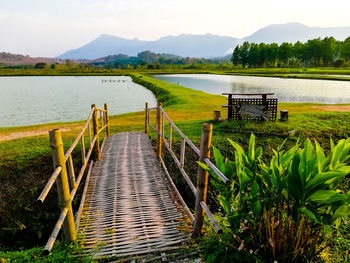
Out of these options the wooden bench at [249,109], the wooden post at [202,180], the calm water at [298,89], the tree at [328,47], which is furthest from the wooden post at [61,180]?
the tree at [328,47]

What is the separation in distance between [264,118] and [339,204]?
1153 centimetres

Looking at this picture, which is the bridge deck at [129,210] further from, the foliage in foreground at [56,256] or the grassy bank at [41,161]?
the grassy bank at [41,161]

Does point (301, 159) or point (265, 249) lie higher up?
point (301, 159)

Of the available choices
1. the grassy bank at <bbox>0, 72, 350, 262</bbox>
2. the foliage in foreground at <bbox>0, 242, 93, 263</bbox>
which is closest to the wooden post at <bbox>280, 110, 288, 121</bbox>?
the grassy bank at <bbox>0, 72, 350, 262</bbox>

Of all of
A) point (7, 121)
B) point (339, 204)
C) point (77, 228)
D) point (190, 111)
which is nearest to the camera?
point (339, 204)

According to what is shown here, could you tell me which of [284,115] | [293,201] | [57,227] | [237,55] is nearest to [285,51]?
[237,55]

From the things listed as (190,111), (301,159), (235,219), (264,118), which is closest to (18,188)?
(235,219)

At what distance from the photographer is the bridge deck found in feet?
13.0

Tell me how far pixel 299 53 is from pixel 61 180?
11084 cm

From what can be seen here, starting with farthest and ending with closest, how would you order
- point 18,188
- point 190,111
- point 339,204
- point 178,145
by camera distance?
point 190,111 < point 178,145 < point 18,188 < point 339,204

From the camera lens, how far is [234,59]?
11575 centimetres

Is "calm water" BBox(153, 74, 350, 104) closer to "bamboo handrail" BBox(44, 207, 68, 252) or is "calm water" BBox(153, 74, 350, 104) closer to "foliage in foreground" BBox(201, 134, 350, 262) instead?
"foliage in foreground" BBox(201, 134, 350, 262)

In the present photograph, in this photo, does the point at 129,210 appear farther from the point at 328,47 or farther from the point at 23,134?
the point at 328,47

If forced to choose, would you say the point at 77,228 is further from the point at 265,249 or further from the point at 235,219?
the point at 265,249
